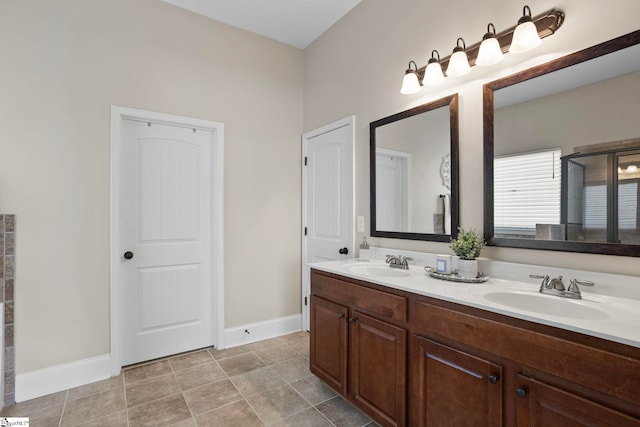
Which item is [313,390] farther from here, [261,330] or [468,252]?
[468,252]

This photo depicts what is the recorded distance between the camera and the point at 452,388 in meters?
1.36

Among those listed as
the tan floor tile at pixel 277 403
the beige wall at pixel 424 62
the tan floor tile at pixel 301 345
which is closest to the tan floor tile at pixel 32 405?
the tan floor tile at pixel 277 403

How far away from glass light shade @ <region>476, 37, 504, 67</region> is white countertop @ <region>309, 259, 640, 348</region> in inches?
46.4

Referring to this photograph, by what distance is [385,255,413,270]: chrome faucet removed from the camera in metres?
2.10

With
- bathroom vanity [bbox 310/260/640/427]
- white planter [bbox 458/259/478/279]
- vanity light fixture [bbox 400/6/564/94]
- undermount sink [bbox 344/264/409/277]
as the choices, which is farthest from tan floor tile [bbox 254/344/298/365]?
vanity light fixture [bbox 400/6/564/94]

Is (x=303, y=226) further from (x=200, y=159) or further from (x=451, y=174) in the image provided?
(x=451, y=174)

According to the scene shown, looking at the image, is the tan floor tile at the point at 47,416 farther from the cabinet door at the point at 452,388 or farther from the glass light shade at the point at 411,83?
the glass light shade at the point at 411,83

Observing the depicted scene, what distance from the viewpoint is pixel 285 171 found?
3.34 m

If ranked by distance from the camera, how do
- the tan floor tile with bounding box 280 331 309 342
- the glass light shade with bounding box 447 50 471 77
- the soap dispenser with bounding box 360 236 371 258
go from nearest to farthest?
the glass light shade with bounding box 447 50 471 77, the soap dispenser with bounding box 360 236 371 258, the tan floor tile with bounding box 280 331 309 342

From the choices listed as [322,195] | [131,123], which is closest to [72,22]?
[131,123]

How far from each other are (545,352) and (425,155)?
139 centimetres

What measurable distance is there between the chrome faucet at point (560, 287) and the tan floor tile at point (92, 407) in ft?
8.44

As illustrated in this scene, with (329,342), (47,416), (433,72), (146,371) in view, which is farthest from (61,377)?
(433,72)

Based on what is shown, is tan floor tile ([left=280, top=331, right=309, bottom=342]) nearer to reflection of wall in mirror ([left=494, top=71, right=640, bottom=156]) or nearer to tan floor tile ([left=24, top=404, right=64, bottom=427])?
tan floor tile ([left=24, top=404, right=64, bottom=427])
